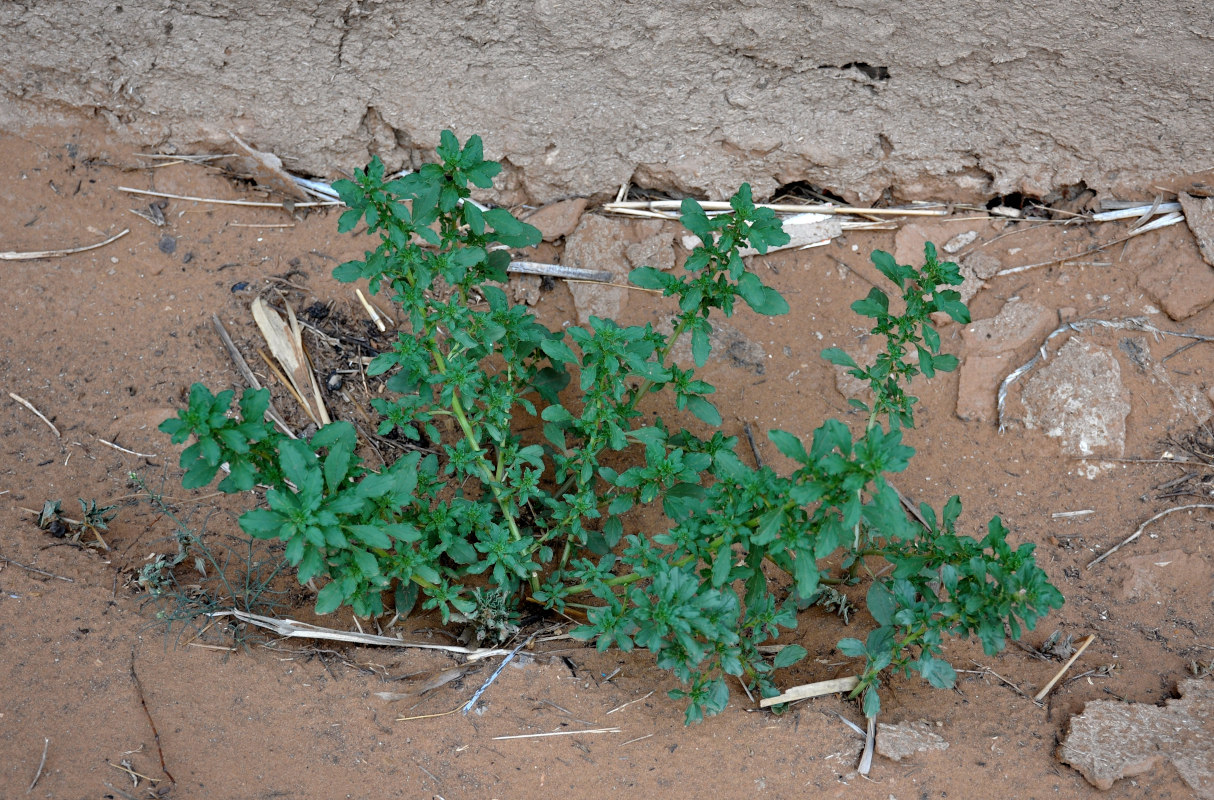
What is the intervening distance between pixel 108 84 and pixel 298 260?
3.51 feet

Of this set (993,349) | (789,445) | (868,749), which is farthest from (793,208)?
(868,749)

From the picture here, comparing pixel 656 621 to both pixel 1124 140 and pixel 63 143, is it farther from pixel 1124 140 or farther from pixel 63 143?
pixel 63 143

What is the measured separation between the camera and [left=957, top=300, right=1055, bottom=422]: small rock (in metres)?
3.77

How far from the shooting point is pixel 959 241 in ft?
13.3

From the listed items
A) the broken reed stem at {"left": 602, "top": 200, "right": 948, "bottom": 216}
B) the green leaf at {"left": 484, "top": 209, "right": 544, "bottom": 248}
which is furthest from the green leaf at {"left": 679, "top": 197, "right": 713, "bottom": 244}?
the broken reed stem at {"left": 602, "top": 200, "right": 948, "bottom": 216}

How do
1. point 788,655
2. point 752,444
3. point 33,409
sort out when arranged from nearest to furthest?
1. point 788,655
2. point 33,409
3. point 752,444

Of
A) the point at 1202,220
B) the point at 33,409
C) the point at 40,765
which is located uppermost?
the point at 1202,220

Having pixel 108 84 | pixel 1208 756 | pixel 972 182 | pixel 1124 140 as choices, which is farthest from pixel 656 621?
pixel 108 84

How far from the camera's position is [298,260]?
13.1ft

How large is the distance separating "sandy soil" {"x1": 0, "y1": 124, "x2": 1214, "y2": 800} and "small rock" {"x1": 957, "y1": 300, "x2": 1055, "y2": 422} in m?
0.06

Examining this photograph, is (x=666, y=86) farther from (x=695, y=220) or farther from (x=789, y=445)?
(x=789, y=445)

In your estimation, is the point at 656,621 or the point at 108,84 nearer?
the point at 656,621

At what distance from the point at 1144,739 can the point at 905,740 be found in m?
0.72

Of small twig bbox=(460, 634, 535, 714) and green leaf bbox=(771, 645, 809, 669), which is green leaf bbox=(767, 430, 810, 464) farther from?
small twig bbox=(460, 634, 535, 714)
